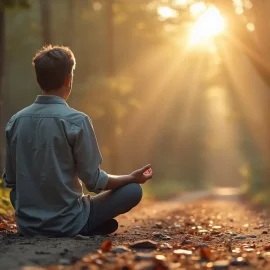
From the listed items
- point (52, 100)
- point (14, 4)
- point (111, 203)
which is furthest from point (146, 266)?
point (14, 4)

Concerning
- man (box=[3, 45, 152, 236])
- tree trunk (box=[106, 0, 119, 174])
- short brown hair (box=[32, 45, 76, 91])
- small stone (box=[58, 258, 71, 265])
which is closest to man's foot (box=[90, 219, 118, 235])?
man (box=[3, 45, 152, 236])

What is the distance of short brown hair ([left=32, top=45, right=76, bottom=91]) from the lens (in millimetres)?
5133

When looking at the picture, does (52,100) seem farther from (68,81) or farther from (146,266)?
A: (146,266)

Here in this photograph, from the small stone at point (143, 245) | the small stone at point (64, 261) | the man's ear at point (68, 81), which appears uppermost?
the man's ear at point (68, 81)

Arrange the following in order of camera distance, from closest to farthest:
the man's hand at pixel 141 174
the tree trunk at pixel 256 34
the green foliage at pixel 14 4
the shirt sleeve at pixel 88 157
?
the shirt sleeve at pixel 88 157
the man's hand at pixel 141 174
the green foliage at pixel 14 4
the tree trunk at pixel 256 34

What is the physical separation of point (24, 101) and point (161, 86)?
12981mm

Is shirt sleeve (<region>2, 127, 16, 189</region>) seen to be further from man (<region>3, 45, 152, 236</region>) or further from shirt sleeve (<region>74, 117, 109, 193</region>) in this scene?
shirt sleeve (<region>74, 117, 109, 193</region>)

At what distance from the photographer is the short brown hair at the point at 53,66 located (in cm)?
513

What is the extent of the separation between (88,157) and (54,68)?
31.8 inches

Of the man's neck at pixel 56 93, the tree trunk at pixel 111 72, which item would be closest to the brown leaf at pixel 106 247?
the man's neck at pixel 56 93

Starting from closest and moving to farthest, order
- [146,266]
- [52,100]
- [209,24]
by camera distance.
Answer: [146,266]
[52,100]
[209,24]

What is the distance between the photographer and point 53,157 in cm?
512

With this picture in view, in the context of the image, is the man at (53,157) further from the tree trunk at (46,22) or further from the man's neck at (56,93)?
the tree trunk at (46,22)

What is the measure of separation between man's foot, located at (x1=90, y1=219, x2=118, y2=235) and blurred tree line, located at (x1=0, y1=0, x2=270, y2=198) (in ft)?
16.9
